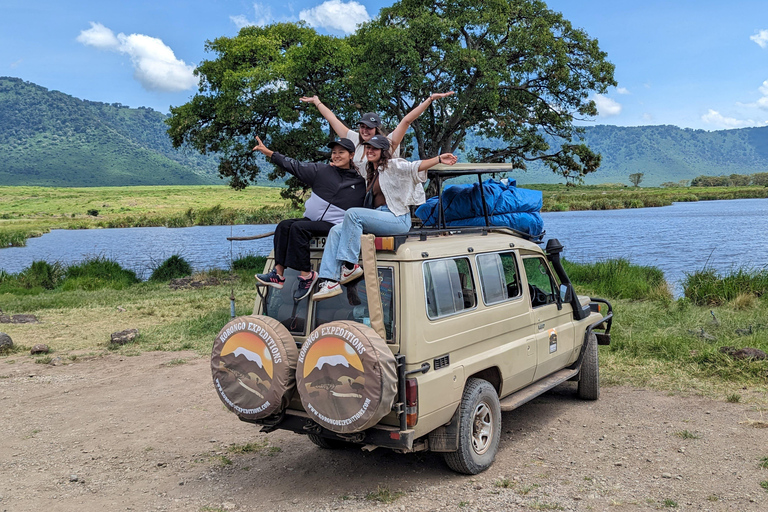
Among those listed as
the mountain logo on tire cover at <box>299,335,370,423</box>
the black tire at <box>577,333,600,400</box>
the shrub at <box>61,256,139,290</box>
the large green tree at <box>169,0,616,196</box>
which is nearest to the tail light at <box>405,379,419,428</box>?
the mountain logo on tire cover at <box>299,335,370,423</box>

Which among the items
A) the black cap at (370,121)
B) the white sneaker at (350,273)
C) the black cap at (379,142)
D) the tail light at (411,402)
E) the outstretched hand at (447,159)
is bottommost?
the tail light at (411,402)

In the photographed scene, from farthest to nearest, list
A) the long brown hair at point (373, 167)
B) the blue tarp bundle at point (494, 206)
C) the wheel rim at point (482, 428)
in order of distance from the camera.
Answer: the blue tarp bundle at point (494, 206), the long brown hair at point (373, 167), the wheel rim at point (482, 428)

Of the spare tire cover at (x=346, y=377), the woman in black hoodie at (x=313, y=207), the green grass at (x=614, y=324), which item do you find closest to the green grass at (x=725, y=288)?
the green grass at (x=614, y=324)

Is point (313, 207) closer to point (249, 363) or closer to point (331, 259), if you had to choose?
point (331, 259)

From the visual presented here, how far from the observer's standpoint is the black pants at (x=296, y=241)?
529 cm

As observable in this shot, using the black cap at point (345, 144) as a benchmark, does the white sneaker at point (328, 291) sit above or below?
below

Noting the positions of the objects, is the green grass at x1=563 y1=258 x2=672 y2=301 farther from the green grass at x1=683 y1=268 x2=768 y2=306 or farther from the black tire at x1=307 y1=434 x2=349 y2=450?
the black tire at x1=307 y1=434 x2=349 y2=450

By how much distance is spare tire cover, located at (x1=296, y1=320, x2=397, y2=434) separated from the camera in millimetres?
4504

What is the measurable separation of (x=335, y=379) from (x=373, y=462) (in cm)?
166

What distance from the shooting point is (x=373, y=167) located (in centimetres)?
595

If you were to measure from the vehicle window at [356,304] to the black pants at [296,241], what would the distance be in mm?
376

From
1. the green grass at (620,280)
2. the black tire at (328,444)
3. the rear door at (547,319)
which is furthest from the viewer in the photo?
the green grass at (620,280)

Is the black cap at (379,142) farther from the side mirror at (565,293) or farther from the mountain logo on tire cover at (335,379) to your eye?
the side mirror at (565,293)

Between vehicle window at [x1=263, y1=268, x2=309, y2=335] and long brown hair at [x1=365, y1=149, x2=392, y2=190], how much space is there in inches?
44.9
